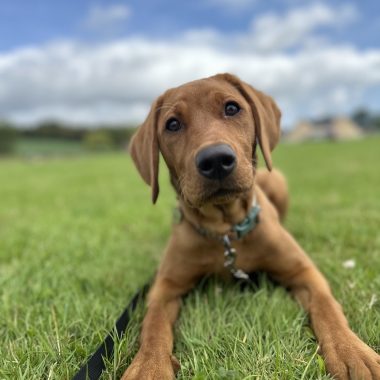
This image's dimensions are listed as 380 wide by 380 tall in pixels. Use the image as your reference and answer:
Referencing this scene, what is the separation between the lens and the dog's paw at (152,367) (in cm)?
221

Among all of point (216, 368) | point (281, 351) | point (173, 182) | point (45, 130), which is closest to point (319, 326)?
point (281, 351)

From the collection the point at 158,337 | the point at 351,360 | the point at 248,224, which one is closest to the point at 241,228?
the point at 248,224

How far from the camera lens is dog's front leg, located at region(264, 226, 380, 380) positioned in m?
2.16

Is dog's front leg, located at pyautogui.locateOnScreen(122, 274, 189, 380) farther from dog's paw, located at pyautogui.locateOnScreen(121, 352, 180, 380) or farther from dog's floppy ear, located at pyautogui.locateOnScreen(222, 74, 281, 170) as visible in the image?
dog's floppy ear, located at pyautogui.locateOnScreen(222, 74, 281, 170)

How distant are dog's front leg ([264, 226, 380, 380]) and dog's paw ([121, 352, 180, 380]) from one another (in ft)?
2.77

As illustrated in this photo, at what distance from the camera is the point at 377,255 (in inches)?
156

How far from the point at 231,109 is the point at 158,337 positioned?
5.81 feet

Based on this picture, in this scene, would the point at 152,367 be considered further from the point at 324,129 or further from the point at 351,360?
the point at 324,129

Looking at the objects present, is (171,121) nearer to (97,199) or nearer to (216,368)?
(216,368)

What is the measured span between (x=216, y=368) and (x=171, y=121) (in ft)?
6.10

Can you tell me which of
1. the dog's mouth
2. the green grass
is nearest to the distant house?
the green grass

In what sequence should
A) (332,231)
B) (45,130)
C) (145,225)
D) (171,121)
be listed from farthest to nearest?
(45,130) < (145,225) < (332,231) < (171,121)

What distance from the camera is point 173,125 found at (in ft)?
→ 10.9

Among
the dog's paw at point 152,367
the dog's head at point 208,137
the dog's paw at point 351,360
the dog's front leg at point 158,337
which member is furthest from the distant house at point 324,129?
the dog's paw at point 152,367
